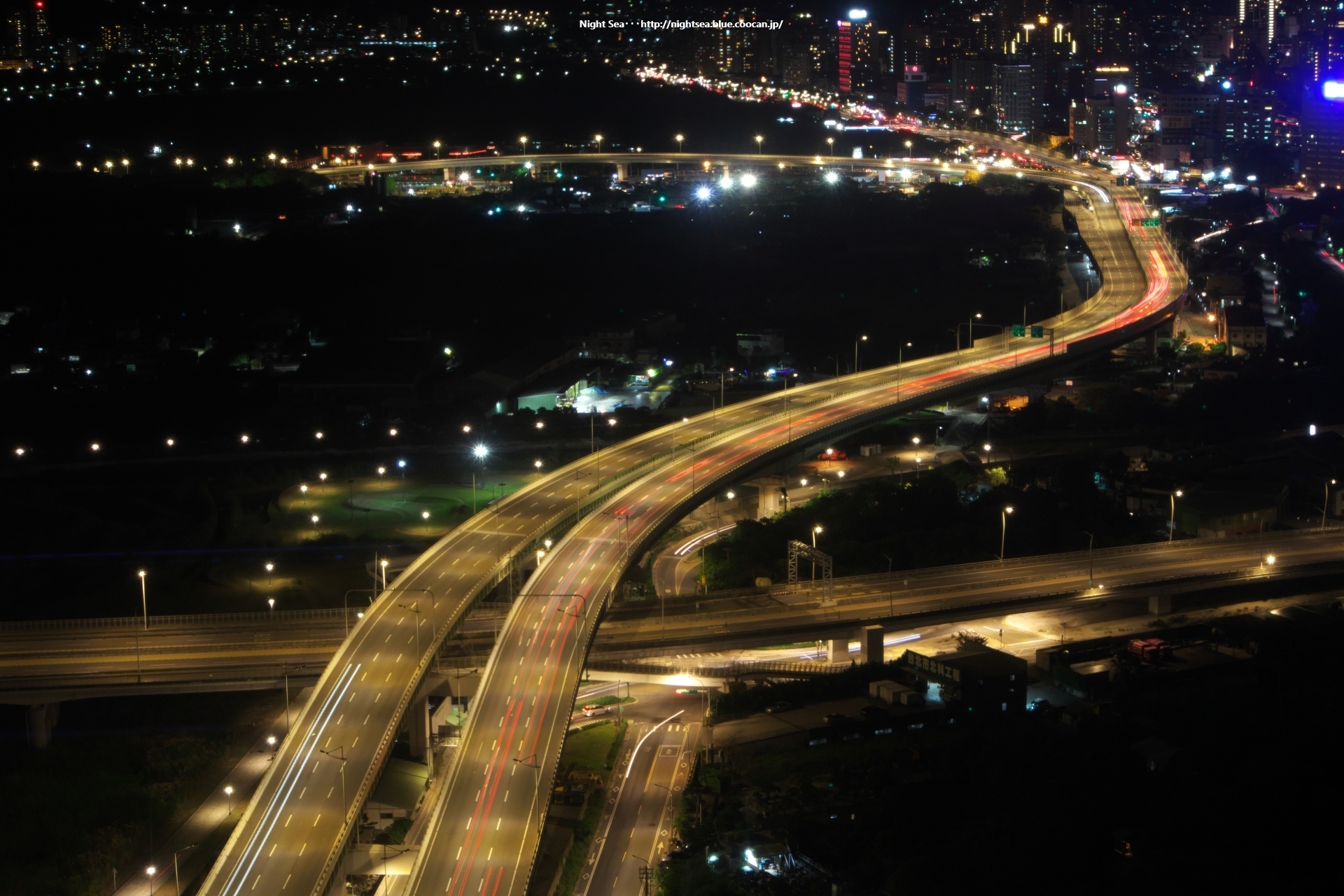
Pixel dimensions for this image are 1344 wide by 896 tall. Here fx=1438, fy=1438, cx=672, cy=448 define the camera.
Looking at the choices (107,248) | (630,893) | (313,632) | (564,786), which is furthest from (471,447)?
(107,248)

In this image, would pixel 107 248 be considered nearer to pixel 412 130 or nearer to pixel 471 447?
pixel 471 447

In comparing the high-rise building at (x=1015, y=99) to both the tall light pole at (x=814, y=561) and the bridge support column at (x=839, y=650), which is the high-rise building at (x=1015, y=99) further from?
the bridge support column at (x=839, y=650)

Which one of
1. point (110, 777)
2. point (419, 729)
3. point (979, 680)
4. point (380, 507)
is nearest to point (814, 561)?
point (979, 680)

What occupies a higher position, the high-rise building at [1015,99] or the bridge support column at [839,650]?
the high-rise building at [1015,99]

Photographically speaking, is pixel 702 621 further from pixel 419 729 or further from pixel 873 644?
pixel 419 729

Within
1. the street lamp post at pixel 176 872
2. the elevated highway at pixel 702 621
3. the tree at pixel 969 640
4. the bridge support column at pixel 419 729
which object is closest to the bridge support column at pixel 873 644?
the elevated highway at pixel 702 621

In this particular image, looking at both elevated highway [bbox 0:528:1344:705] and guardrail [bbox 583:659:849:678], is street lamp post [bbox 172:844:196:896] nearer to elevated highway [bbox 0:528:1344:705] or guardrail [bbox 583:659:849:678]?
elevated highway [bbox 0:528:1344:705]

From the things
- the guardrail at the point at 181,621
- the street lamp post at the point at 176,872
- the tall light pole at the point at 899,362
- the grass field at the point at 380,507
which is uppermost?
the tall light pole at the point at 899,362

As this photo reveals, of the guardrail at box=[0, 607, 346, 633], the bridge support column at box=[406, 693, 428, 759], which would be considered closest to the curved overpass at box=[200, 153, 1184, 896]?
the bridge support column at box=[406, 693, 428, 759]
